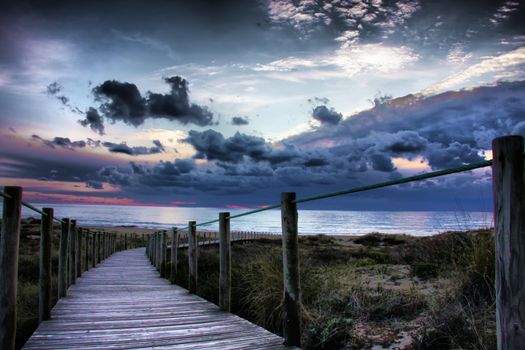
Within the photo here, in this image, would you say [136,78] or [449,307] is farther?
[136,78]

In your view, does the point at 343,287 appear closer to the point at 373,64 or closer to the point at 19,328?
the point at 19,328

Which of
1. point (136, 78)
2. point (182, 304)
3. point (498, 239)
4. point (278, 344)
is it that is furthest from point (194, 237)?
point (136, 78)

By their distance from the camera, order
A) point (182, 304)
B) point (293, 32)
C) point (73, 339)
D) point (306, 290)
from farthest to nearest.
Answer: point (293, 32) < point (182, 304) < point (306, 290) < point (73, 339)

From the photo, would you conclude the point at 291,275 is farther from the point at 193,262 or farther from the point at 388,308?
the point at 193,262

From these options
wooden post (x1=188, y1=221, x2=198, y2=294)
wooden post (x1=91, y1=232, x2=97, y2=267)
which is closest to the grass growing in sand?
wooden post (x1=188, y1=221, x2=198, y2=294)

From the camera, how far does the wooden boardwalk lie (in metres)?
3.79

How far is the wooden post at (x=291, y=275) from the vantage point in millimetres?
3633

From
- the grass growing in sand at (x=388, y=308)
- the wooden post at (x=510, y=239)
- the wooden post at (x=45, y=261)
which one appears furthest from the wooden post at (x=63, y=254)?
the wooden post at (x=510, y=239)

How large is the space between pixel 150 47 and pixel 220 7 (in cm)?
502

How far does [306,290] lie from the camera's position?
5.36 metres

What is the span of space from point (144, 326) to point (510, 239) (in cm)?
394

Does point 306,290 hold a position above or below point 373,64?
below

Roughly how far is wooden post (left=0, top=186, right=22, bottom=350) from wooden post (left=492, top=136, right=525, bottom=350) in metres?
3.24

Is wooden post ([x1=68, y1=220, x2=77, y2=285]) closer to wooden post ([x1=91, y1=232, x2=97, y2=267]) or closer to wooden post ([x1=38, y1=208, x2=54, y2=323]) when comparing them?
wooden post ([x1=38, y1=208, x2=54, y2=323])
